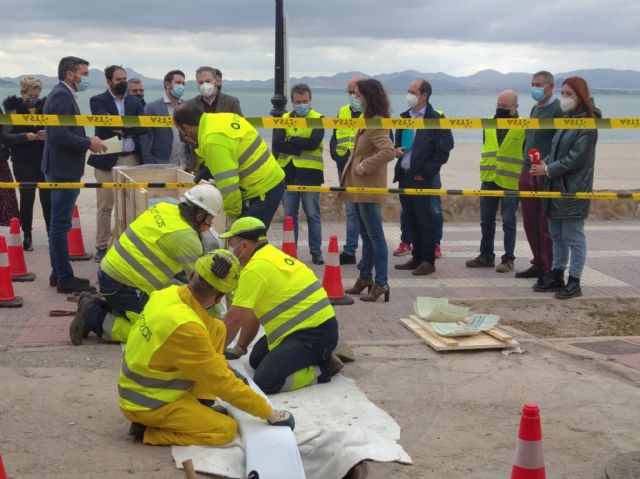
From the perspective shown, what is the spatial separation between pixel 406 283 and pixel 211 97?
2934 mm

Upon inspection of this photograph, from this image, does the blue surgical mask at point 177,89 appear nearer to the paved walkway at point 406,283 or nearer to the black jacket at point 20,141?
the black jacket at point 20,141

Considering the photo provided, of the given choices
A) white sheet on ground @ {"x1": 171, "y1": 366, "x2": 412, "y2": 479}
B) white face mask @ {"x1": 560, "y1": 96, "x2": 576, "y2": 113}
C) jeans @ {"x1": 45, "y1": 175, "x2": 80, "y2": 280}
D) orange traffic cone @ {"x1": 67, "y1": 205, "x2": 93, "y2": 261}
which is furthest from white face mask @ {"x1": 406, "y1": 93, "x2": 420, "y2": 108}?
white sheet on ground @ {"x1": 171, "y1": 366, "x2": 412, "y2": 479}

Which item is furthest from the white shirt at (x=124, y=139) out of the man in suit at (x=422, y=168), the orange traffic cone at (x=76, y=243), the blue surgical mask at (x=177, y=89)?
the man in suit at (x=422, y=168)

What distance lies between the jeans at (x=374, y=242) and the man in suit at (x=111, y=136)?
3.19 meters

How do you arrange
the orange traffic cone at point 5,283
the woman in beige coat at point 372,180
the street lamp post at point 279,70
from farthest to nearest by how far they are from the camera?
1. the street lamp post at point 279,70
2. the woman in beige coat at point 372,180
3. the orange traffic cone at point 5,283

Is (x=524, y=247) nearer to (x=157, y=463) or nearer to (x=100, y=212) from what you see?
(x=100, y=212)

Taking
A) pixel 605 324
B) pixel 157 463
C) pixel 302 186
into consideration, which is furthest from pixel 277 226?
pixel 157 463

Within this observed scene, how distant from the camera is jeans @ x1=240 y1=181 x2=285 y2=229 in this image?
25.5 feet

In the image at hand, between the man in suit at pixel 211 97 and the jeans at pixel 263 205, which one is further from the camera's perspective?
the man in suit at pixel 211 97

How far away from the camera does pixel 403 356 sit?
23.4ft

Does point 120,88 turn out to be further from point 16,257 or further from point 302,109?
point 16,257

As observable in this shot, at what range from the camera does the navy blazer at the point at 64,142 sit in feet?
28.8

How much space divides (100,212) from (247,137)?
3600 mm

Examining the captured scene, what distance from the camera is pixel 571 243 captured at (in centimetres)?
916
